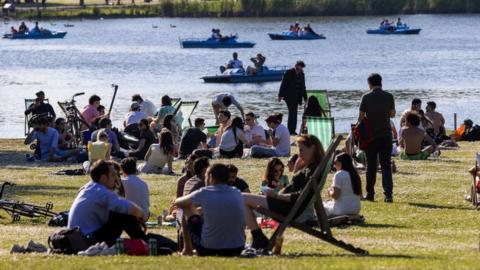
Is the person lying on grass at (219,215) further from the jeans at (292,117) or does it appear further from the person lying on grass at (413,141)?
the jeans at (292,117)

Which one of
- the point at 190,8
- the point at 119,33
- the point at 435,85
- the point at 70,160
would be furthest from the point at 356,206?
the point at 190,8

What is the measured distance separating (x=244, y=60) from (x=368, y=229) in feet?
213

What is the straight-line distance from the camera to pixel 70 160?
23844 millimetres

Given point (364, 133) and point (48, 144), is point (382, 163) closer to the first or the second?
point (364, 133)

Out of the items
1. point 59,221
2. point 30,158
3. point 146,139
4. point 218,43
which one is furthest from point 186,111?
point 218,43

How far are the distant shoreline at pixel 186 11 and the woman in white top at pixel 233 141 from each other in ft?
339

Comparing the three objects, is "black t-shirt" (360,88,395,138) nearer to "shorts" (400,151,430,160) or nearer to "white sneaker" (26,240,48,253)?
"shorts" (400,151,430,160)

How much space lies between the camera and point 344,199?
15.0 m

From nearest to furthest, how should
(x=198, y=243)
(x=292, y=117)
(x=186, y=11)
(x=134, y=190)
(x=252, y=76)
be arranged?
(x=198, y=243) → (x=134, y=190) → (x=292, y=117) → (x=252, y=76) → (x=186, y=11)

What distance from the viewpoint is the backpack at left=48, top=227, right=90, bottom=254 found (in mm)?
11930

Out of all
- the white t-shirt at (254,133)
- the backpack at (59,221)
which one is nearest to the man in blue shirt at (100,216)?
the backpack at (59,221)

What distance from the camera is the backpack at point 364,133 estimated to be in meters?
17.1

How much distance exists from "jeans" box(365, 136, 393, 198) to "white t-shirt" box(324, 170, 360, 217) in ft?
7.32

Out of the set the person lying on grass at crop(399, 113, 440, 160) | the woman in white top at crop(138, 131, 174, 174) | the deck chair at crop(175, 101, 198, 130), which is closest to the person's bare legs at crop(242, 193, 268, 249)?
the woman in white top at crop(138, 131, 174, 174)
